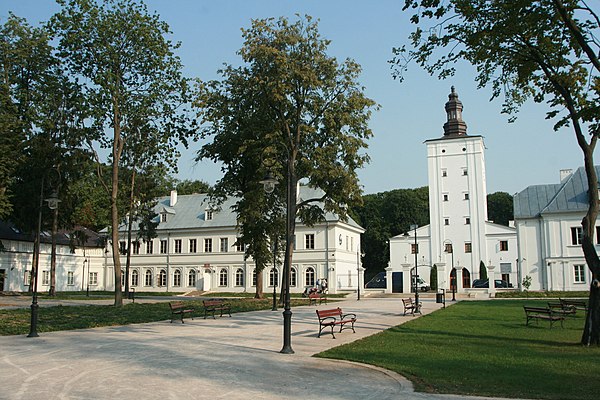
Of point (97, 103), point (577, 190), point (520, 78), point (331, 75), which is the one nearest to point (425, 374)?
point (520, 78)

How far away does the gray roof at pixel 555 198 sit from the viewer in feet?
163

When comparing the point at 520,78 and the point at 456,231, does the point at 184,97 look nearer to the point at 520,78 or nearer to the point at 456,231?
the point at 520,78

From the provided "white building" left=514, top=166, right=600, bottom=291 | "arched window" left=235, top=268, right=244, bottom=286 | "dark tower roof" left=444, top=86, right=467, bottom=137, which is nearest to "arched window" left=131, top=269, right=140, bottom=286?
"arched window" left=235, top=268, right=244, bottom=286

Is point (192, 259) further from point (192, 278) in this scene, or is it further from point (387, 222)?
point (387, 222)

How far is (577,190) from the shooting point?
5062cm

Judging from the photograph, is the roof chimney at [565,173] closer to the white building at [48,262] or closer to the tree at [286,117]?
the tree at [286,117]

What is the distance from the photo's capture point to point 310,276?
5484 centimetres

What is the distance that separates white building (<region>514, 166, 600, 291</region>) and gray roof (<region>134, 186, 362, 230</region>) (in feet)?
57.0

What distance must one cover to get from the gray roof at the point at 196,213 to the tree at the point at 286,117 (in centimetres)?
2512

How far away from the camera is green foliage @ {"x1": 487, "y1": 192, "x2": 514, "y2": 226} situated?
Result: 87.3m

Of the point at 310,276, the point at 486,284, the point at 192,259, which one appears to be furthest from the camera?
the point at 192,259

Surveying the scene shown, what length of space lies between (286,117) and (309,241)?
24.9m

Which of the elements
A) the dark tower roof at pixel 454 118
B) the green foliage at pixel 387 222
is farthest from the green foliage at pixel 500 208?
the dark tower roof at pixel 454 118

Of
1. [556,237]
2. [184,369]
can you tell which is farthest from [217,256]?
[184,369]
